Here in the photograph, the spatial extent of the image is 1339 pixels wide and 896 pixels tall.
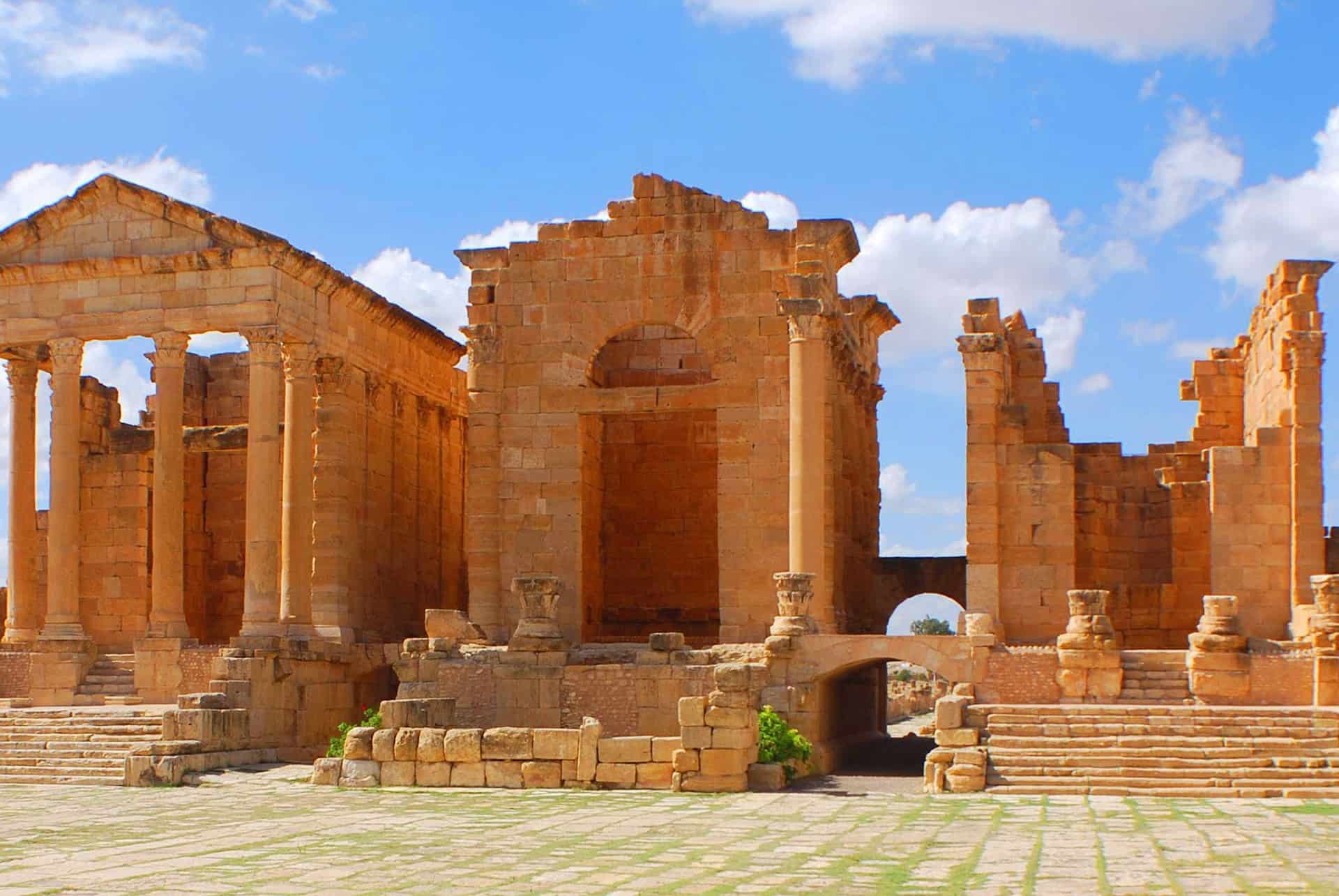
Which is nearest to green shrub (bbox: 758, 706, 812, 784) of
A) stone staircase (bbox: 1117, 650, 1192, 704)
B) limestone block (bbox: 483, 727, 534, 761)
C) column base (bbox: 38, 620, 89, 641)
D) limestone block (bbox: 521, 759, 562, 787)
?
limestone block (bbox: 521, 759, 562, 787)

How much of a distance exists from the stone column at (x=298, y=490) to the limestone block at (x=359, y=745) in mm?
8449

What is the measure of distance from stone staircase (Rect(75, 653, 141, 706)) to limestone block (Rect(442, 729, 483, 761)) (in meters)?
9.89

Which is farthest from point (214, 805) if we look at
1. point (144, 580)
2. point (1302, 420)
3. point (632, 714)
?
point (1302, 420)

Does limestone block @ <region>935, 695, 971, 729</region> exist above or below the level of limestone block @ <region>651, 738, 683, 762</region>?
above

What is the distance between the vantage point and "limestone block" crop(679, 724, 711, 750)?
69.8ft

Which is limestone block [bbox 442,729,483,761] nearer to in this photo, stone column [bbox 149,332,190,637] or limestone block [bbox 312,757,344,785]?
limestone block [bbox 312,757,344,785]

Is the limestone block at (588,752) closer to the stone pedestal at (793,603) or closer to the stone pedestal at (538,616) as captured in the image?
the stone pedestal at (538,616)

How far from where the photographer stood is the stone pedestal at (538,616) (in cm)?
2641

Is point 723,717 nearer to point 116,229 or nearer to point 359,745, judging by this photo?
point 359,745

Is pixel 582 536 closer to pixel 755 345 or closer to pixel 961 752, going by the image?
pixel 755 345

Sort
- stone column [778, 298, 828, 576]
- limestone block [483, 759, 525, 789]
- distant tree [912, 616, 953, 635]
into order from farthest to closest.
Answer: distant tree [912, 616, 953, 635]
stone column [778, 298, 828, 576]
limestone block [483, 759, 525, 789]

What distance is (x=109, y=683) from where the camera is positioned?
30562 millimetres

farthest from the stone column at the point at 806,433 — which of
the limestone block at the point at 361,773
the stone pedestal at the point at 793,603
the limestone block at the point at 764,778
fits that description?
the limestone block at the point at 361,773

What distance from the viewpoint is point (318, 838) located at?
1661 centimetres
